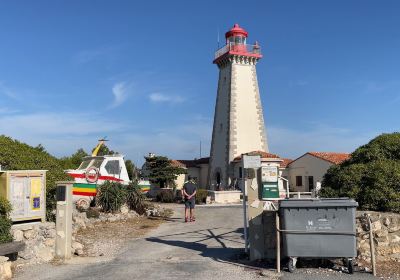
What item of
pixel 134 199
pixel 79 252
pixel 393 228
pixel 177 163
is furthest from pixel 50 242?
pixel 177 163

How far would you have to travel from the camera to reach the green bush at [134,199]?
680 inches

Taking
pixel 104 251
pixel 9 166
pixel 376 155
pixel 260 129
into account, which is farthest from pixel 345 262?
pixel 260 129

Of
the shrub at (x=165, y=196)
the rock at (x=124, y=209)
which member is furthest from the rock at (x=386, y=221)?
the shrub at (x=165, y=196)

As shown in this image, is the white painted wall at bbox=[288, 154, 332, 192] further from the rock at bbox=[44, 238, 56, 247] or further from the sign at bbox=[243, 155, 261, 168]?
the rock at bbox=[44, 238, 56, 247]

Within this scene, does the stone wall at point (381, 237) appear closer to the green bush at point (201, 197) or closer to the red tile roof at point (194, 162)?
the green bush at point (201, 197)

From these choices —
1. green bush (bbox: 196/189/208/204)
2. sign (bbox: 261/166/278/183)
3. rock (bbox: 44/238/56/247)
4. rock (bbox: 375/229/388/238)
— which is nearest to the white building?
green bush (bbox: 196/189/208/204)

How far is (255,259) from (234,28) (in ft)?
91.0

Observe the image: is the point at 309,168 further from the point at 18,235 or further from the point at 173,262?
the point at 18,235

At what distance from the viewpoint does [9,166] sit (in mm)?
10844

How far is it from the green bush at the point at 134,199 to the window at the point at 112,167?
1.65 metres

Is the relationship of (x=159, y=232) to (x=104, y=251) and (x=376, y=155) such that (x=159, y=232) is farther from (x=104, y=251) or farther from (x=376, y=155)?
(x=376, y=155)

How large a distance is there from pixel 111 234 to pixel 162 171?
66.2ft

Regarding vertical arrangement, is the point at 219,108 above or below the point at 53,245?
above

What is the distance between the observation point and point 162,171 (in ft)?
109
